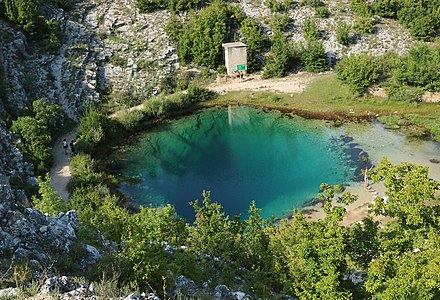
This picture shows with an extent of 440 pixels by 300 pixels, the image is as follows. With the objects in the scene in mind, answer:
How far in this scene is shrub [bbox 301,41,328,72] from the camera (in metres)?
56.5

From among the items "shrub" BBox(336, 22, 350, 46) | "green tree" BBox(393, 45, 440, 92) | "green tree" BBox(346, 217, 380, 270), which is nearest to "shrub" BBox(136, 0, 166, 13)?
"shrub" BBox(336, 22, 350, 46)

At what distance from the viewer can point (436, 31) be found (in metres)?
59.3

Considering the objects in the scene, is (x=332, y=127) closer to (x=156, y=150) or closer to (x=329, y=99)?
(x=329, y=99)

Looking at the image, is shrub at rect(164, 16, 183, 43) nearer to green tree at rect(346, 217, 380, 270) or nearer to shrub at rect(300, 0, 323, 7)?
shrub at rect(300, 0, 323, 7)

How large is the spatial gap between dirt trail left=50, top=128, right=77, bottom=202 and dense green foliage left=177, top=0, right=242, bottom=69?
22347 millimetres

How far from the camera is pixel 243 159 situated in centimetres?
4203

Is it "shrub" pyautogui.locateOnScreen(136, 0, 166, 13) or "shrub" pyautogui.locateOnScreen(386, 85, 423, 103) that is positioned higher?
"shrub" pyautogui.locateOnScreen(136, 0, 166, 13)

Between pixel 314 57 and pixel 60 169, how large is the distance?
37.0 metres

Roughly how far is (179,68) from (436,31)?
37810 mm

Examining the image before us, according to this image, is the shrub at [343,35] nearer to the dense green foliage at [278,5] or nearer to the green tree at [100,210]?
the dense green foliage at [278,5]

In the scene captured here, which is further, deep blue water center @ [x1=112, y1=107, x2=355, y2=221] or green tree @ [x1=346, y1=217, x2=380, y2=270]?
deep blue water center @ [x1=112, y1=107, x2=355, y2=221]

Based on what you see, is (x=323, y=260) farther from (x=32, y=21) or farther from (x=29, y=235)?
(x=32, y=21)

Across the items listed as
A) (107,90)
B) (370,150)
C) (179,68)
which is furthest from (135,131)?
(370,150)

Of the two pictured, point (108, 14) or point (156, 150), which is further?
point (108, 14)
